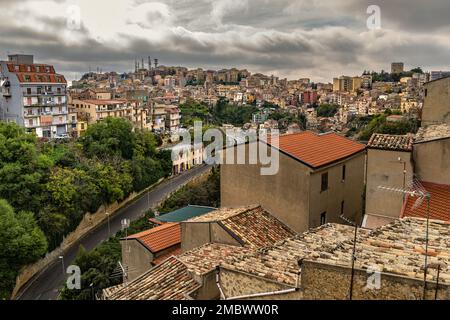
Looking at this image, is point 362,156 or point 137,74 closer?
point 362,156

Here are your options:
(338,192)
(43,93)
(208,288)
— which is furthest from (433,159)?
(43,93)

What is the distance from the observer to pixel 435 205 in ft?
31.6

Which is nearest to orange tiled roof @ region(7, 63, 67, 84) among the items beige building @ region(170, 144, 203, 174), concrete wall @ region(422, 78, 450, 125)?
beige building @ region(170, 144, 203, 174)

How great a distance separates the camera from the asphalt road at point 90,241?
64.7 feet

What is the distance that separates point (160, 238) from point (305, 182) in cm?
475

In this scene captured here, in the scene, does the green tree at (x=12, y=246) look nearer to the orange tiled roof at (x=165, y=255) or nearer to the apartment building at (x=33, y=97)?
the orange tiled roof at (x=165, y=255)

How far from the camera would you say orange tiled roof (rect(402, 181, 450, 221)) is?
9289 millimetres

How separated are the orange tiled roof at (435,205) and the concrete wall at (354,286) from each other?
5.29m

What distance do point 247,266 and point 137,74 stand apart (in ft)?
512

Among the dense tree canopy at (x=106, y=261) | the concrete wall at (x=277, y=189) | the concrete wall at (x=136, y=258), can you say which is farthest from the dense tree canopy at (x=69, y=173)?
the concrete wall at (x=277, y=189)

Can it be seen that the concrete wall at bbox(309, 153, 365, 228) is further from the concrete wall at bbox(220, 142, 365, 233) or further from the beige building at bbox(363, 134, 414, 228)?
the beige building at bbox(363, 134, 414, 228)
